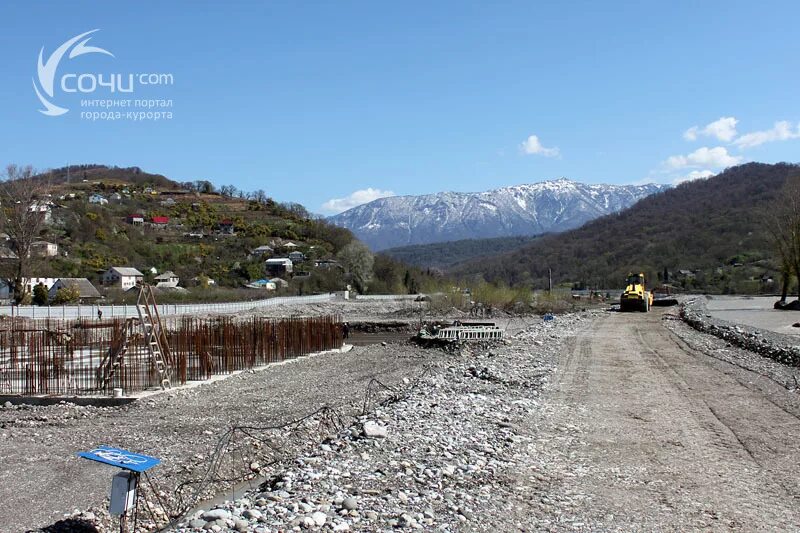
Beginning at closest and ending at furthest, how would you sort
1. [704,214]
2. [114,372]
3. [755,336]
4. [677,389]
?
[677,389] < [114,372] < [755,336] < [704,214]

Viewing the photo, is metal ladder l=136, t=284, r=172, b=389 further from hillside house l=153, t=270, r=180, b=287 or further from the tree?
the tree

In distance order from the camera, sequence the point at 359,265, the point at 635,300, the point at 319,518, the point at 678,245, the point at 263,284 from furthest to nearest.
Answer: the point at 678,245, the point at 359,265, the point at 263,284, the point at 635,300, the point at 319,518

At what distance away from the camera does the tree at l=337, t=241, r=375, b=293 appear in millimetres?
94938

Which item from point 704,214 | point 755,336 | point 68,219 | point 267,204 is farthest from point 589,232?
point 755,336

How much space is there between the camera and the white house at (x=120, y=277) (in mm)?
78000

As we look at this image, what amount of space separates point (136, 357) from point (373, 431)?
11668 millimetres

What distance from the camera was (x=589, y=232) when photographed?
627 ft

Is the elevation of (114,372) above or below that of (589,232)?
below

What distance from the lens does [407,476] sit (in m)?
8.45

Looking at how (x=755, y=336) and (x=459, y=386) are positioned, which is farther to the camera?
(x=755, y=336)

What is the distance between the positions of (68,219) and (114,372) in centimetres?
8348

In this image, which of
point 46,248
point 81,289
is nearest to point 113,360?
point 81,289

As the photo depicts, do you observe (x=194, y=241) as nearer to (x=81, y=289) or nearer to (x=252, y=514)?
(x=81, y=289)

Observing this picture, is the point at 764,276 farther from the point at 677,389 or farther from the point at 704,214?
the point at 677,389
